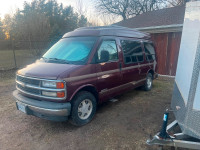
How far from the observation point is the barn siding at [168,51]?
8641 millimetres

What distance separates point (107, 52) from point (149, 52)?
292 centimetres

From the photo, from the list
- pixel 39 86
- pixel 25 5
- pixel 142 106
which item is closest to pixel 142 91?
pixel 142 106

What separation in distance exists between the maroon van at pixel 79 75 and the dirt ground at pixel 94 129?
379mm

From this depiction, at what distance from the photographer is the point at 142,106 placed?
16.0 feet

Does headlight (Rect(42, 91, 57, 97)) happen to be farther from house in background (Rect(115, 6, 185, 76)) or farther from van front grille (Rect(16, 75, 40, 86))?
house in background (Rect(115, 6, 185, 76))

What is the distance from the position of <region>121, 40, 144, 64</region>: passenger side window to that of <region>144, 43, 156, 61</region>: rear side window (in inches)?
18.6

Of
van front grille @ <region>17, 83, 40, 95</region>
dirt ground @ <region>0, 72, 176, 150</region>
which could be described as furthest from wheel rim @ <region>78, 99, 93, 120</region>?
van front grille @ <region>17, 83, 40, 95</region>

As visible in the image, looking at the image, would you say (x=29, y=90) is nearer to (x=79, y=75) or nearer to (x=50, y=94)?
(x=50, y=94)

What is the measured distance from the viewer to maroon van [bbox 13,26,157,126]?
3.17m

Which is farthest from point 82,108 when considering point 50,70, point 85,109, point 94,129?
point 50,70

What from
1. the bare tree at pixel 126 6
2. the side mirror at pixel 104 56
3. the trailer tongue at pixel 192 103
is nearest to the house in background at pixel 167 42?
the side mirror at pixel 104 56

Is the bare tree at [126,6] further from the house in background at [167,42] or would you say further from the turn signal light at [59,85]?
the turn signal light at [59,85]

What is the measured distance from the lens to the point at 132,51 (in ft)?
17.0

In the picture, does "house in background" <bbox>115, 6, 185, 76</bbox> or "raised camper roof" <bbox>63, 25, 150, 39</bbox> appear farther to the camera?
"house in background" <bbox>115, 6, 185, 76</bbox>
